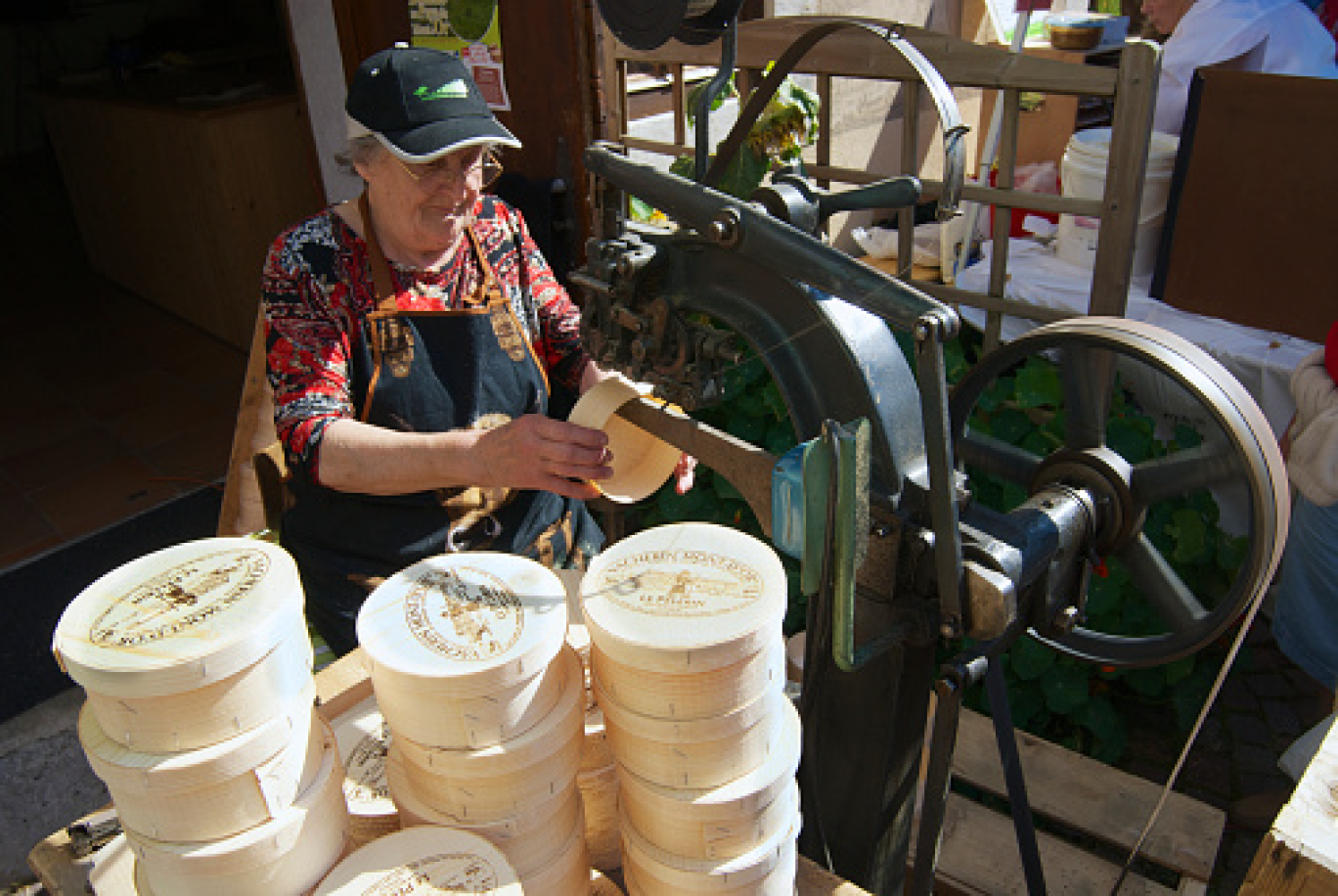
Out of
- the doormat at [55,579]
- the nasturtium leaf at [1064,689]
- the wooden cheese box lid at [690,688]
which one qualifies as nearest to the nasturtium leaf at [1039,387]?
the nasturtium leaf at [1064,689]

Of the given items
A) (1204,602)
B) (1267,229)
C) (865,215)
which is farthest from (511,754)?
(865,215)

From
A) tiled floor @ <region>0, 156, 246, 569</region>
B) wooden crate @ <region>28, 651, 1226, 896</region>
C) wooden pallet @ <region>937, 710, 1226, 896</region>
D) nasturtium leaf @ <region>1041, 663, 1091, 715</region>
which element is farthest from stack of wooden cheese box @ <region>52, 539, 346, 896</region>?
tiled floor @ <region>0, 156, 246, 569</region>

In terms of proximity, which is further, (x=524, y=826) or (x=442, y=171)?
(x=442, y=171)

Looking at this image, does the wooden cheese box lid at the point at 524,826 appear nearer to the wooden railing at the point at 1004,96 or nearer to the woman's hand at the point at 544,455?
the woman's hand at the point at 544,455

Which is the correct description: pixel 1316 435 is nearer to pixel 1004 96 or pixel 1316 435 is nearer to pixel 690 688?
pixel 1004 96

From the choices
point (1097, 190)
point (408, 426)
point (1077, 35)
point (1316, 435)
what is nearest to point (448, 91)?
point (408, 426)

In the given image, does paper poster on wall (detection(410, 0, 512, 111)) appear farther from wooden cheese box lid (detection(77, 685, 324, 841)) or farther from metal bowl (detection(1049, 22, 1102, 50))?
wooden cheese box lid (detection(77, 685, 324, 841))

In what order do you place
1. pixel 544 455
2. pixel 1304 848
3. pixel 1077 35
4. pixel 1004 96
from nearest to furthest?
pixel 1304 848 < pixel 544 455 < pixel 1004 96 < pixel 1077 35

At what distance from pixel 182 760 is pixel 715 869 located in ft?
2.04

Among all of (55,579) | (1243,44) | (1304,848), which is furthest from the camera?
(1243,44)

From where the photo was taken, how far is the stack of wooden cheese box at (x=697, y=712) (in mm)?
1089

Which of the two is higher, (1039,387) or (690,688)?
(690,688)

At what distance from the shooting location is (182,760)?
1050 millimetres

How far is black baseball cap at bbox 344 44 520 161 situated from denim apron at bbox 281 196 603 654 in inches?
9.6
